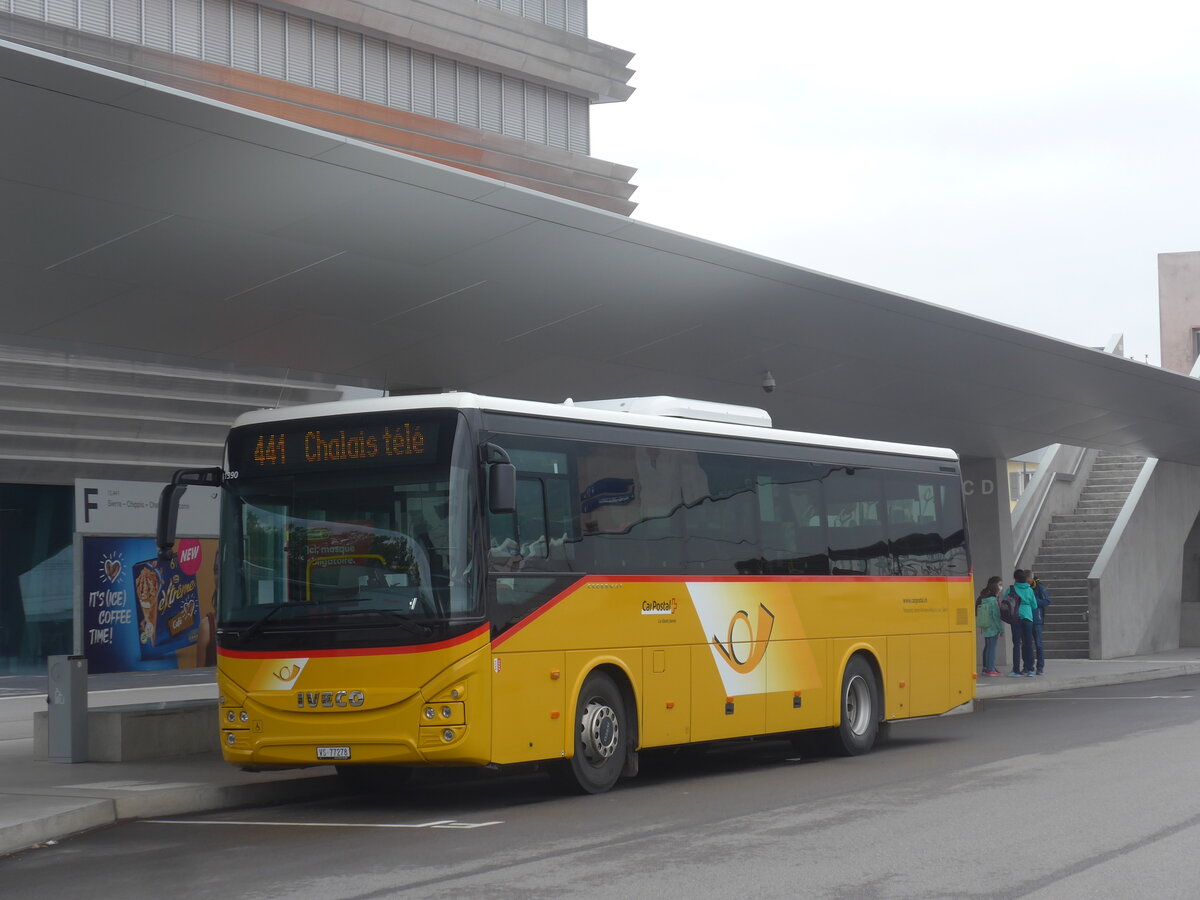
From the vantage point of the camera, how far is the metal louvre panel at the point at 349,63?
44.6 m

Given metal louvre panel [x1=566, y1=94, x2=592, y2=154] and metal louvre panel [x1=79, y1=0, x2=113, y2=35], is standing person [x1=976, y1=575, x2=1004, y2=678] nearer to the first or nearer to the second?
metal louvre panel [x1=79, y1=0, x2=113, y2=35]

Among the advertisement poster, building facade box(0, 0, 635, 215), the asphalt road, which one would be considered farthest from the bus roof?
building facade box(0, 0, 635, 215)

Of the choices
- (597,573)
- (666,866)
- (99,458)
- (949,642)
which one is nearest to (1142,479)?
(949,642)

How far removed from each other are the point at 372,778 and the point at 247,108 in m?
22.2

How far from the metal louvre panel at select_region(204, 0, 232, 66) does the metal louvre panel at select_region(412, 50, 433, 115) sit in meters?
6.98

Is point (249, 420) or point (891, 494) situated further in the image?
point (891, 494)

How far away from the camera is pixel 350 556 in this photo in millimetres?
11227

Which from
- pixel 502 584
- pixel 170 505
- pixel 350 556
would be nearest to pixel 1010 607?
pixel 502 584

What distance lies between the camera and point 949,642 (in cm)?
1730

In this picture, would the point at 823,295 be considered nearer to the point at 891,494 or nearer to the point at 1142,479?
the point at 891,494

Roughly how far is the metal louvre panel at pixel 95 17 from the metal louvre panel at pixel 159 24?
3.65 ft

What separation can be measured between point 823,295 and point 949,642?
4280mm

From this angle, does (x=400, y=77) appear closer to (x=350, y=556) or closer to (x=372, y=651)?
(x=350, y=556)

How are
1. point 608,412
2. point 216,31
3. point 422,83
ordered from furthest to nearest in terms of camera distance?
1. point 422,83
2. point 216,31
3. point 608,412
